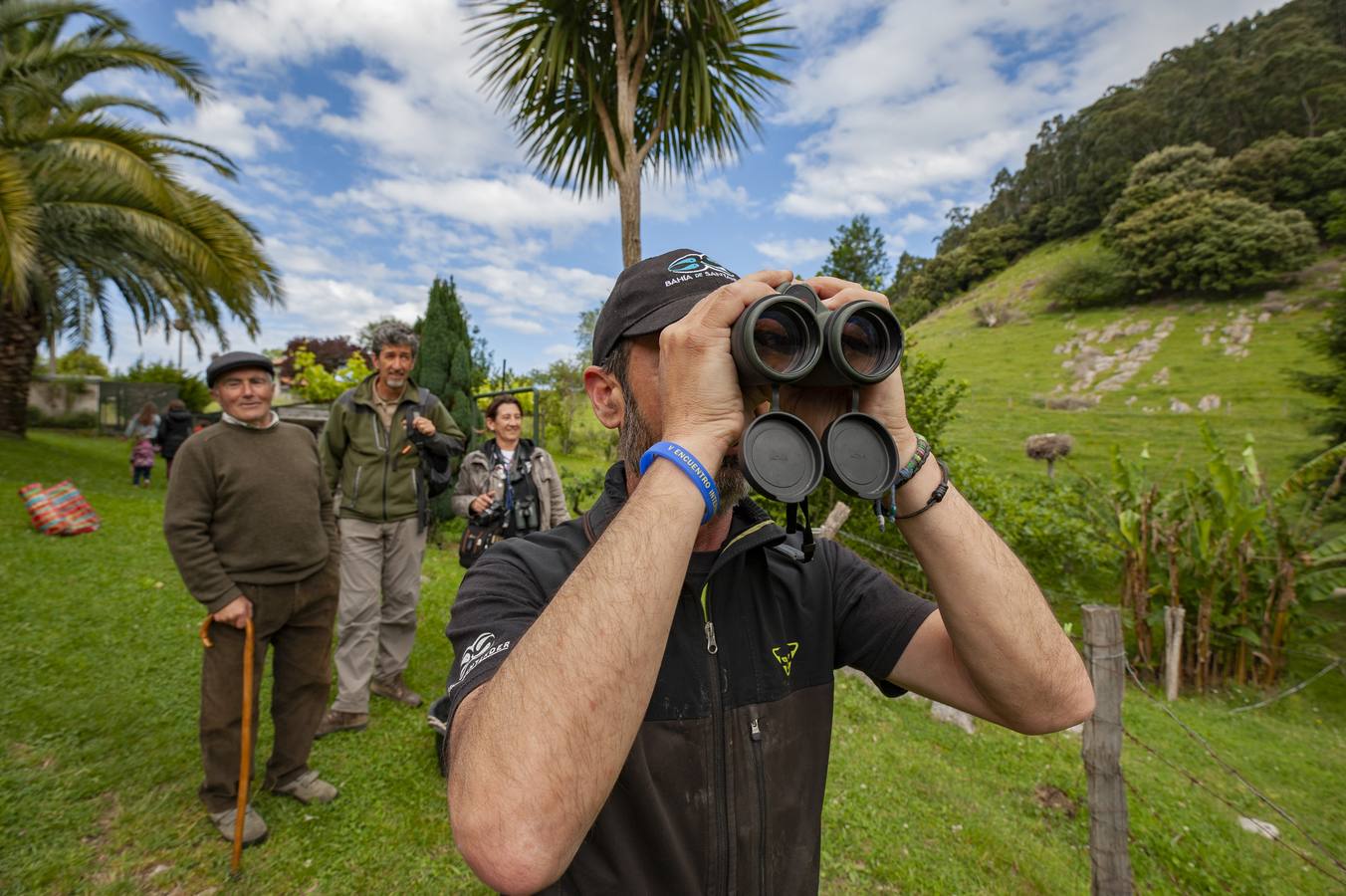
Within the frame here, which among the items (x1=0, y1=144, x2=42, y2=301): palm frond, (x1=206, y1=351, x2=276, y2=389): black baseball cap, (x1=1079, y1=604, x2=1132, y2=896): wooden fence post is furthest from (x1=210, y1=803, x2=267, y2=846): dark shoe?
(x1=0, y1=144, x2=42, y2=301): palm frond

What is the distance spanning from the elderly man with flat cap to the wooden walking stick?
0.04 metres

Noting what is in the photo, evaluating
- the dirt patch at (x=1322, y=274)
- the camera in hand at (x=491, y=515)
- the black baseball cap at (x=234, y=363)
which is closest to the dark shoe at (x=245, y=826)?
the camera in hand at (x=491, y=515)

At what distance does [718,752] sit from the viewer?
117cm

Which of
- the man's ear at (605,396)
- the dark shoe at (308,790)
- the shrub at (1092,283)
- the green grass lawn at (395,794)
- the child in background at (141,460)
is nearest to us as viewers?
the man's ear at (605,396)

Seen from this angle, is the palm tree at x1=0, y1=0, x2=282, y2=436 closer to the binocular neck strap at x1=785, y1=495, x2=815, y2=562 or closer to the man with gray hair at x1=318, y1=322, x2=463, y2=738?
the man with gray hair at x1=318, y1=322, x2=463, y2=738

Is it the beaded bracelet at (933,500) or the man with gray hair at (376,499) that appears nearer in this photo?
the beaded bracelet at (933,500)

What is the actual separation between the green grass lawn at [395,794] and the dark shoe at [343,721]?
74mm

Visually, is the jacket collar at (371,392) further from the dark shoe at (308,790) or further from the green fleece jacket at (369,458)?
the dark shoe at (308,790)

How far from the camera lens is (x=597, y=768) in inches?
33.7

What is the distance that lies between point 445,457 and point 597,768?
3.56 metres

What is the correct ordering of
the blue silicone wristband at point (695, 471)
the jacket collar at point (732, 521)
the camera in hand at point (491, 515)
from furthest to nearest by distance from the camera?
1. the camera in hand at point (491, 515)
2. the jacket collar at point (732, 521)
3. the blue silicone wristband at point (695, 471)

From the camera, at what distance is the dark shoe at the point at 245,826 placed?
9.57ft

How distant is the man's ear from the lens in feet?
4.56

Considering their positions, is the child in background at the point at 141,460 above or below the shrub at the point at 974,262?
below
